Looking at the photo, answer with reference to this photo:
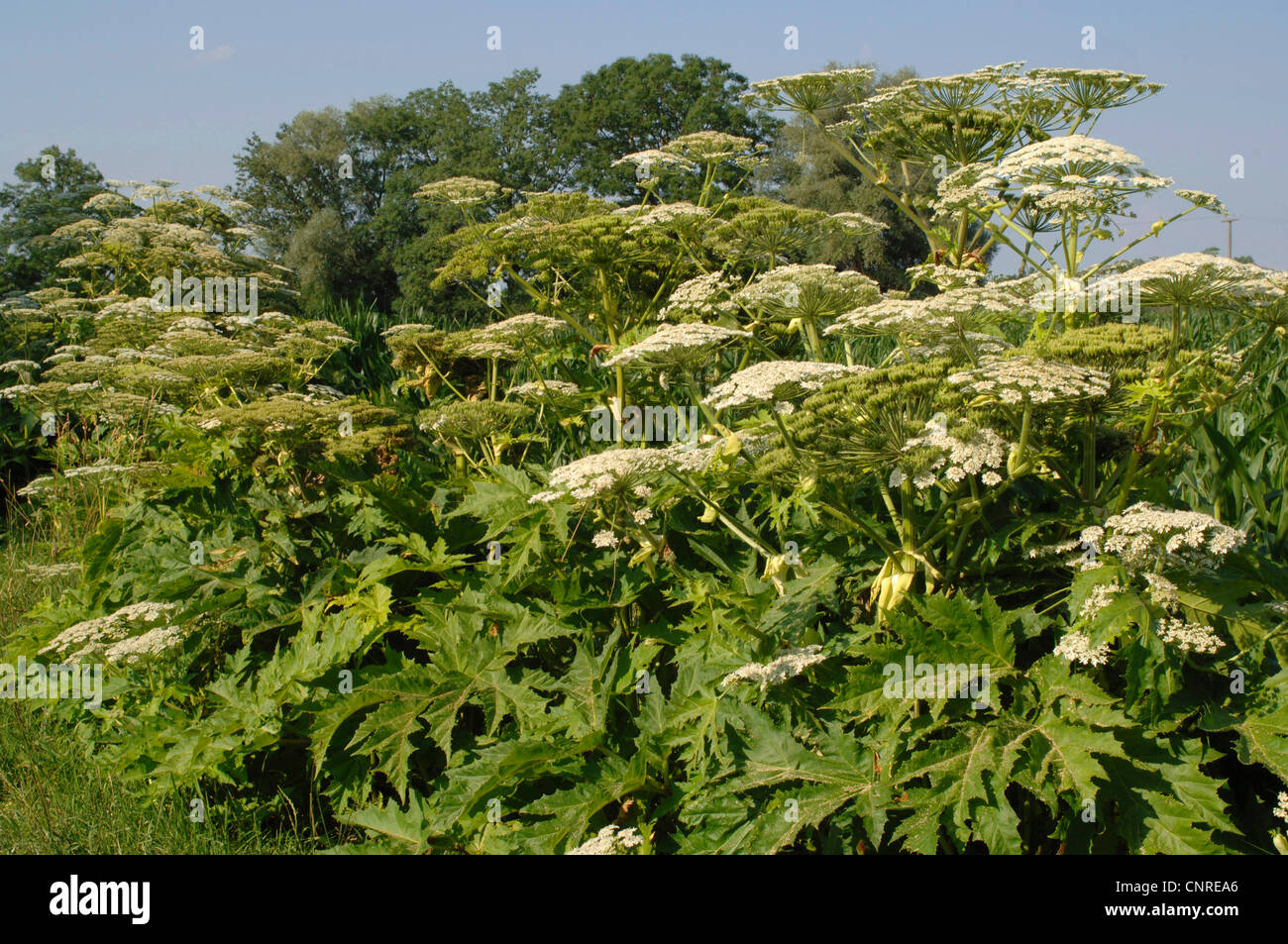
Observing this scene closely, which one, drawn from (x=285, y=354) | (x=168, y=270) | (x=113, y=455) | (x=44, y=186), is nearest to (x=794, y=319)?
(x=285, y=354)

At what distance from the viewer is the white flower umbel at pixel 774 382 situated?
2984 mm

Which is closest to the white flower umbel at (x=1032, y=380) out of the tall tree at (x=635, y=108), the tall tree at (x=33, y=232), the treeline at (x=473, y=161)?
the tall tree at (x=33, y=232)

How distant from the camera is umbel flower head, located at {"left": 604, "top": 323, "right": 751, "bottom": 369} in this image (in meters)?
3.37

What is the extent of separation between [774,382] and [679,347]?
62 centimetres

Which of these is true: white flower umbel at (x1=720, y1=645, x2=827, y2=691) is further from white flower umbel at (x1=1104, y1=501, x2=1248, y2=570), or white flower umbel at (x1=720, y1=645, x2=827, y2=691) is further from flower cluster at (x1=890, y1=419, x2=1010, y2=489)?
white flower umbel at (x1=1104, y1=501, x2=1248, y2=570)

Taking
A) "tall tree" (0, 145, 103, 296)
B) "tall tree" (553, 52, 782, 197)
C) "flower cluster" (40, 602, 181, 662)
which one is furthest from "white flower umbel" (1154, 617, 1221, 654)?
"tall tree" (553, 52, 782, 197)

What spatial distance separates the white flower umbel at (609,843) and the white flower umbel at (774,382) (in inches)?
57.6

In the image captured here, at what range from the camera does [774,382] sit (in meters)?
2.98

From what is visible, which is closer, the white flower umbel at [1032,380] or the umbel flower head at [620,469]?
the white flower umbel at [1032,380]

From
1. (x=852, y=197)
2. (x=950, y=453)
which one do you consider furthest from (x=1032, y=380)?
(x=852, y=197)

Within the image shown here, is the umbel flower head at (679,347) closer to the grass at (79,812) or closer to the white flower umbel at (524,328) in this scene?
the white flower umbel at (524,328)

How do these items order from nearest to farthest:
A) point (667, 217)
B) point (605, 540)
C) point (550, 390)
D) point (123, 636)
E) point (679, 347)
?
point (679, 347) → point (605, 540) → point (123, 636) → point (667, 217) → point (550, 390)

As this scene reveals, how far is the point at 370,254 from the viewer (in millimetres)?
57438

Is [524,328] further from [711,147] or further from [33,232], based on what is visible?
[33,232]
